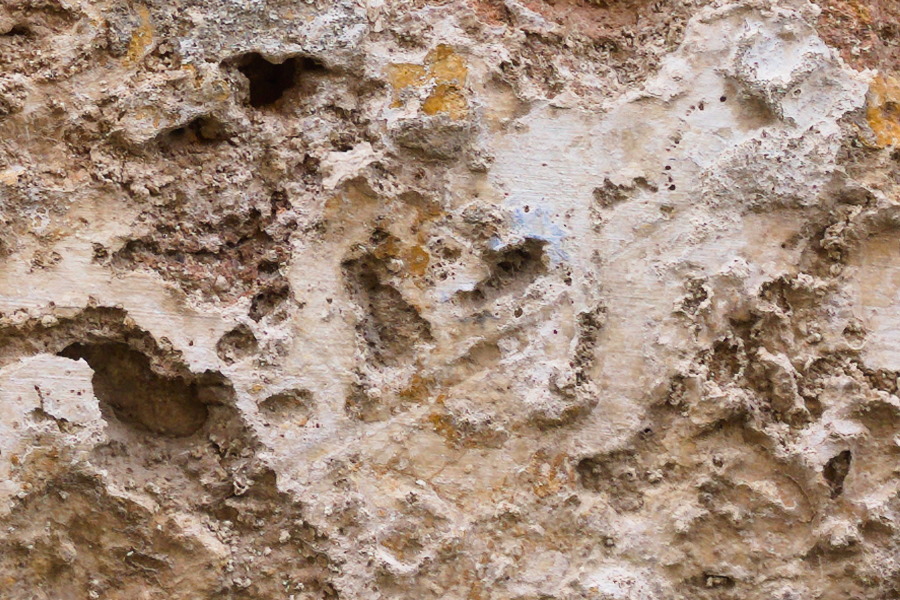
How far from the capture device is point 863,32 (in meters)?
3.01

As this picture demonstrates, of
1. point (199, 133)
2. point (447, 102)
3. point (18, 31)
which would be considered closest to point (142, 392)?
point (199, 133)

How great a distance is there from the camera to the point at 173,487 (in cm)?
275

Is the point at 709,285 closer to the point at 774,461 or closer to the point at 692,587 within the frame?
the point at 774,461

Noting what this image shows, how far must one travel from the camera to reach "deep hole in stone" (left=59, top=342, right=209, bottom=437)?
9.07 feet

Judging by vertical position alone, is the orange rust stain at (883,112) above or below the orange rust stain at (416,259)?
above

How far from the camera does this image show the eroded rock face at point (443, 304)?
8.89 feet

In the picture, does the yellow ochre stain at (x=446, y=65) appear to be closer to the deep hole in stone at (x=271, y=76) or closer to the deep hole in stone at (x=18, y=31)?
the deep hole in stone at (x=271, y=76)

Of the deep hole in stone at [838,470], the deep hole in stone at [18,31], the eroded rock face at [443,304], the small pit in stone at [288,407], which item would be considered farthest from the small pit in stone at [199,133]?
the deep hole in stone at [838,470]

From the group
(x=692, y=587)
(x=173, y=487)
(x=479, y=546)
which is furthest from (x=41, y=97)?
(x=692, y=587)

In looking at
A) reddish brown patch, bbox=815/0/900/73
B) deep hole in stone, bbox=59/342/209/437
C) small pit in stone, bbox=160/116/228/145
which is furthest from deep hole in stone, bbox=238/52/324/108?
reddish brown patch, bbox=815/0/900/73

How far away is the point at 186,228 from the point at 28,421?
542 mm

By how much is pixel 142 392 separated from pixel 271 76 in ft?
2.63

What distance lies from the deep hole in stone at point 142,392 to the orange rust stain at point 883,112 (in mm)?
1701

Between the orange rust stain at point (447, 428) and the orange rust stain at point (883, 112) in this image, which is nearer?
the orange rust stain at point (447, 428)
